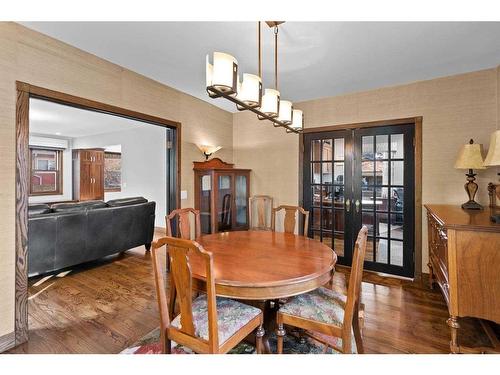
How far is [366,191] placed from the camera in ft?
11.2

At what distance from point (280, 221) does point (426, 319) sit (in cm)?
217

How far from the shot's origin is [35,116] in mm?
4949

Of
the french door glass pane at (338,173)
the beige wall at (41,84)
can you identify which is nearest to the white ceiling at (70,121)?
the beige wall at (41,84)

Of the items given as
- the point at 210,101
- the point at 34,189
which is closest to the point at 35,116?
the point at 34,189

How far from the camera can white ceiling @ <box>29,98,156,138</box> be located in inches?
176

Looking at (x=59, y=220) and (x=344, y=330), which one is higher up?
(x=59, y=220)

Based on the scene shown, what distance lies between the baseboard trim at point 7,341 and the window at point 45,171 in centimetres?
641

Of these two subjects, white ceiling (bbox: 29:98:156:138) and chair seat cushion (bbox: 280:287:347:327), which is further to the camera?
white ceiling (bbox: 29:98:156:138)

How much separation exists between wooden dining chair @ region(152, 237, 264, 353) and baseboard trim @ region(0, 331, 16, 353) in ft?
4.43

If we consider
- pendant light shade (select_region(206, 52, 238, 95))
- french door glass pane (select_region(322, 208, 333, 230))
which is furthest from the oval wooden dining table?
french door glass pane (select_region(322, 208, 333, 230))

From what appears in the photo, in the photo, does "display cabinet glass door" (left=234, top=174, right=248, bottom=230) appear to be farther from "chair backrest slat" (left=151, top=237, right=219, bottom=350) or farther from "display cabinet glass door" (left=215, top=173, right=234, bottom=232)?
"chair backrest slat" (left=151, top=237, right=219, bottom=350)

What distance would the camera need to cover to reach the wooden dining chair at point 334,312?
139cm

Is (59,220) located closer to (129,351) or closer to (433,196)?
(129,351)
